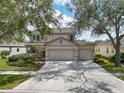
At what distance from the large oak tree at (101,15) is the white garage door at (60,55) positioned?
10141 mm

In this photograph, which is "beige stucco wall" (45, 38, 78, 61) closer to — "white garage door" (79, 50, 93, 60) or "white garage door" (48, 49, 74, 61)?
"white garage door" (48, 49, 74, 61)

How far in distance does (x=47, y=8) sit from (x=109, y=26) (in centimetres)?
1105

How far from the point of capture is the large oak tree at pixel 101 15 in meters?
29.8

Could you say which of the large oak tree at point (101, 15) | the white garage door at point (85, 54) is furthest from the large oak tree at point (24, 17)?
the white garage door at point (85, 54)

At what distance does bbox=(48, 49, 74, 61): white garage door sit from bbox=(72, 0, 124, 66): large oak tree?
10141 mm

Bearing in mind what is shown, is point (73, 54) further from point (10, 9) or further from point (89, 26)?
point (10, 9)

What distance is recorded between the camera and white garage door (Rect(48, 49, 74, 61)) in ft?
136

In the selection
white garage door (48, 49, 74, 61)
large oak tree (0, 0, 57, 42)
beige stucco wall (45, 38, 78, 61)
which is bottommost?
white garage door (48, 49, 74, 61)

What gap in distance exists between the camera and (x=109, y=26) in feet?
102

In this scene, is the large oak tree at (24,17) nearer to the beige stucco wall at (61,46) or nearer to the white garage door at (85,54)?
the beige stucco wall at (61,46)

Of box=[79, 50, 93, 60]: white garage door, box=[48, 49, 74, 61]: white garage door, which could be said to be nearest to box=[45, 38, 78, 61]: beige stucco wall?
box=[48, 49, 74, 61]: white garage door

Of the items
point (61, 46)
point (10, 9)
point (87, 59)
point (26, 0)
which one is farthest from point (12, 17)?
point (87, 59)

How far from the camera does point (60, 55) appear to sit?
41656 mm

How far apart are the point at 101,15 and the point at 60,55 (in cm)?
1328
